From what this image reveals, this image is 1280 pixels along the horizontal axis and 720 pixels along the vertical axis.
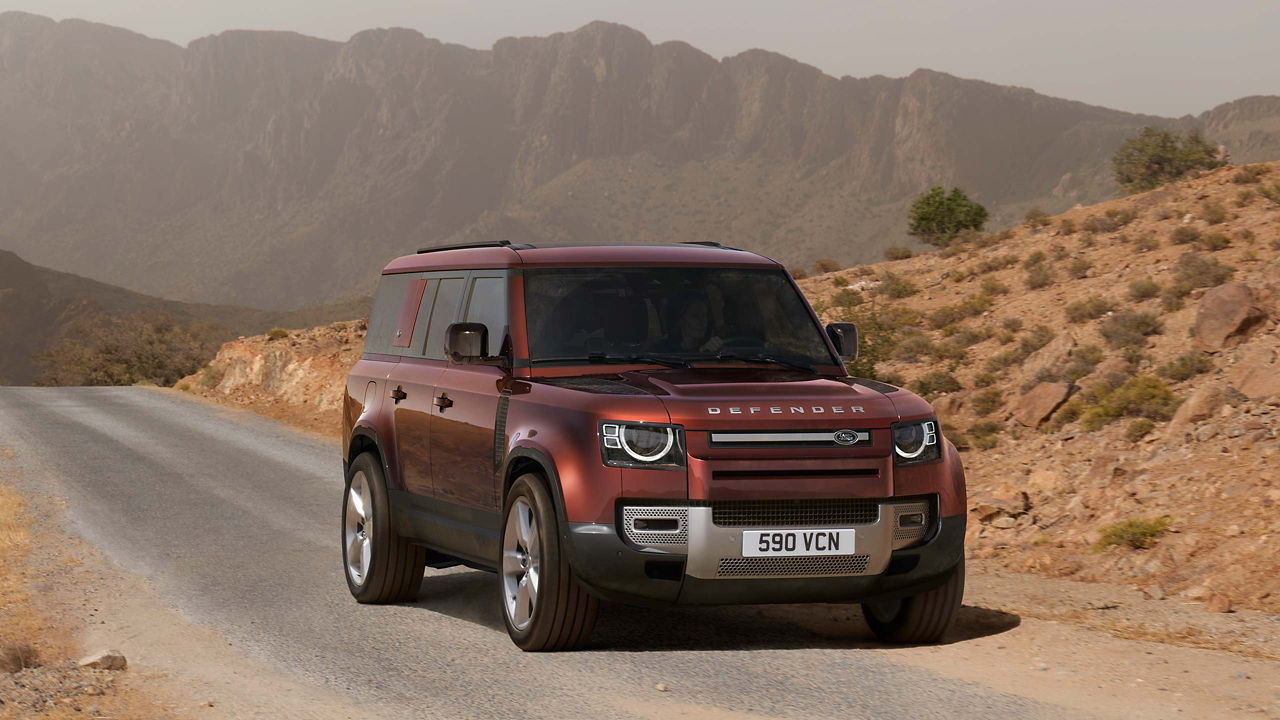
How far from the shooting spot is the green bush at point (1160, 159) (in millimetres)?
42956

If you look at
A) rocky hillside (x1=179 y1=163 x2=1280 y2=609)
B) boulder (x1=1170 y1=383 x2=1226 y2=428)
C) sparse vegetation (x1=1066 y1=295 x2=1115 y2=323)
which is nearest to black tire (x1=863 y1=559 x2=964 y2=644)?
rocky hillside (x1=179 y1=163 x2=1280 y2=609)

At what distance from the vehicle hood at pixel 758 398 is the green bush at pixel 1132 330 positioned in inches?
545

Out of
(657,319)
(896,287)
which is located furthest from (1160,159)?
(657,319)

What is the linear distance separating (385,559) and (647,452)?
2.89 meters

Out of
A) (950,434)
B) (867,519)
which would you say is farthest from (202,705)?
(950,434)

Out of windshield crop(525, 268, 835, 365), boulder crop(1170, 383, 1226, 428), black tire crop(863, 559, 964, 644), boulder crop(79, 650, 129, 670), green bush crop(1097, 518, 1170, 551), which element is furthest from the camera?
boulder crop(1170, 383, 1226, 428)

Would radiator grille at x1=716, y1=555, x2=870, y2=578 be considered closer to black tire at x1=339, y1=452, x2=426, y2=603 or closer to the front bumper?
the front bumper

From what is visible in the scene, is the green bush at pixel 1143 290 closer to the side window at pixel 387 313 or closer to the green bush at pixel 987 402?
the green bush at pixel 987 402

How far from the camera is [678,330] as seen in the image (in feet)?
25.1

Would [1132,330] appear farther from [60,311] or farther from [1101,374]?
[60,311]

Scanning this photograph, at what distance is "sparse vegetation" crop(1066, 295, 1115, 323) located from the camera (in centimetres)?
2219

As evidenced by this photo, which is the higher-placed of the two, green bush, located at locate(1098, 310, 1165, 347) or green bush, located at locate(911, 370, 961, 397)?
green bush, located at locate(1098, 310, 1165, 347)

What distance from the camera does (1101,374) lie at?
18266mm

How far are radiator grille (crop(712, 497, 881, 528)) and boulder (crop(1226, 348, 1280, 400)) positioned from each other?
8.94 meters
